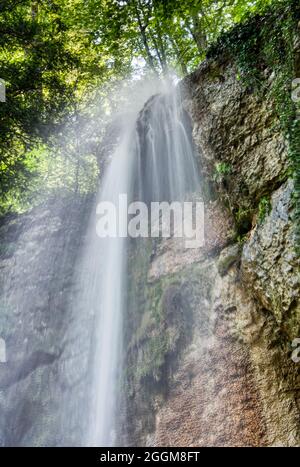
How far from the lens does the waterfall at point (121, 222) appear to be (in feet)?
17.5

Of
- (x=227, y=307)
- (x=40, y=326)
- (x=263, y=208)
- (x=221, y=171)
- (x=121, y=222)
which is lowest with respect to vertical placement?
(x=227, y=307)

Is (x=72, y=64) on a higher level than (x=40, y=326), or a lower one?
higher

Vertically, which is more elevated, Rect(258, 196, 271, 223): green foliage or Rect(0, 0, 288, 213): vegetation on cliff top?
Rect(0, 0, 288, 213): vegetation on cliff top

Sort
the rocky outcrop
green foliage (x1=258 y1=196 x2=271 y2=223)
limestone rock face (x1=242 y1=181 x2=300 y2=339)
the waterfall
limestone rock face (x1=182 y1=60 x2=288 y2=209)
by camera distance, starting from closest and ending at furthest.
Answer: limestone rock face (x1=242 y1=181 x2=300 y2=339) < the rocky outcrop < green foliage (x1=258 y1=196 x2=271 y2=223) < limestone rock face (x1=182 y1=60 x2=288 y2=209) < the waterfall

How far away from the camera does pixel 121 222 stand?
7.29 meters

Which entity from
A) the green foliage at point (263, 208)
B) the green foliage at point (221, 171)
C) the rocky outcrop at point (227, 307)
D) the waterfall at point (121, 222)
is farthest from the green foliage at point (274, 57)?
the waterfall at point (121, 222)

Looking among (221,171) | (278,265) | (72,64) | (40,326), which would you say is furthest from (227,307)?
(72,64)

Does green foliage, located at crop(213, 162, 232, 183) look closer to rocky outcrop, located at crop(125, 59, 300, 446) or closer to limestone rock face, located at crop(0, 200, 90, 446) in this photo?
rocky outcrop, located at crop(125, 59, 300, 446)

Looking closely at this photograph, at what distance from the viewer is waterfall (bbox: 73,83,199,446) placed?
17.5 ft

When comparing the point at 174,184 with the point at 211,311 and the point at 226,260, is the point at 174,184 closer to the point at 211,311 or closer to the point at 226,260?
the point at 226,260

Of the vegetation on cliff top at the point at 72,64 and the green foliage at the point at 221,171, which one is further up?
the vegetation on cliff top at the point at 72,64

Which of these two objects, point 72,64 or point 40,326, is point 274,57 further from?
point 40,326

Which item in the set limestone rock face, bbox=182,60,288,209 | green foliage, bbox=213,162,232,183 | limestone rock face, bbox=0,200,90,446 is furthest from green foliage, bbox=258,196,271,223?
limestone rock face, bbox=0,200,90,446

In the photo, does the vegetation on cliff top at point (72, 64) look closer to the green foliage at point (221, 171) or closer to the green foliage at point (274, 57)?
the green foliage at point (274, 57)
